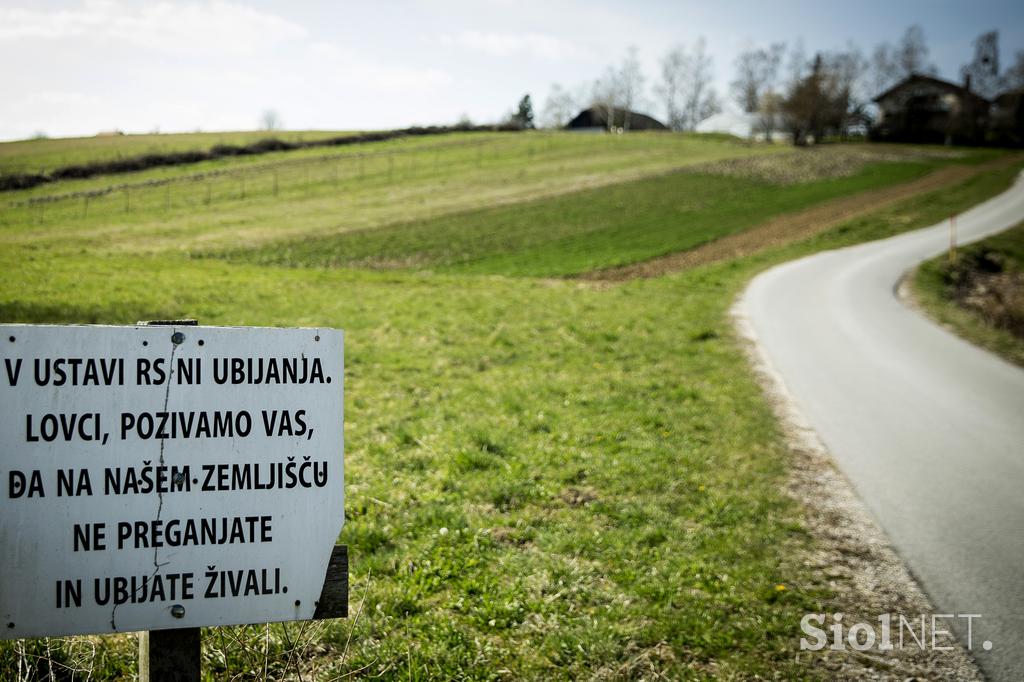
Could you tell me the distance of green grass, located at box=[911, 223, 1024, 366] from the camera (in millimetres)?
16391

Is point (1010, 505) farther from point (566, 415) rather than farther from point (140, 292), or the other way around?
point (140, 292)

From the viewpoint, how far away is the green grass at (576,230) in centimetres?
2867

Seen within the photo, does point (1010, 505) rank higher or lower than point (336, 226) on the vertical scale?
lower

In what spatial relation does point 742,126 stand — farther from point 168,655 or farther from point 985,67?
point 168,655

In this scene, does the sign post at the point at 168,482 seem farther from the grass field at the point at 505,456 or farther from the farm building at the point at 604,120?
the farm building at the point at 604,120

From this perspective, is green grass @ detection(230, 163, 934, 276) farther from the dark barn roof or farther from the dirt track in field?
the dark barn roof

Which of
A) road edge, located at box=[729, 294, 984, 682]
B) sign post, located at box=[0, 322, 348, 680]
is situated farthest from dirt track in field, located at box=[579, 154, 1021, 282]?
sign post, located at box=[0, 322, 348, 680]

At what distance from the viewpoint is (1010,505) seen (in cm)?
737

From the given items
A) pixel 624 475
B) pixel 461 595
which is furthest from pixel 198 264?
pixel 461 595

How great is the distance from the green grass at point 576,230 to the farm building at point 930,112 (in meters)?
45.3

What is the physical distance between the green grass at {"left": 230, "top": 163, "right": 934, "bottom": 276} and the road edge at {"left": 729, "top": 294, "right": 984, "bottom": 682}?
19856mm

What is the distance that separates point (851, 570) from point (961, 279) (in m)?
24.7

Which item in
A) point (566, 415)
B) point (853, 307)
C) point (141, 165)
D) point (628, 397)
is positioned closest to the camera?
point (566, 415)

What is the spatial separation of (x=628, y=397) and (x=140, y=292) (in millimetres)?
10527
